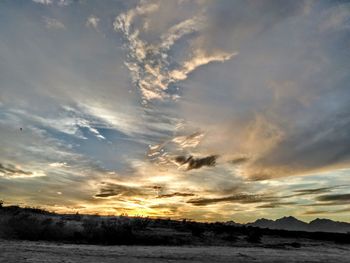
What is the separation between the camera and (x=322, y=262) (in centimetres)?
1213

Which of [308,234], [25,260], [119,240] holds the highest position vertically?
[308,234]

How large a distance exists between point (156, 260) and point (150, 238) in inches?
325

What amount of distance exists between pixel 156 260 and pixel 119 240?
24.5ft

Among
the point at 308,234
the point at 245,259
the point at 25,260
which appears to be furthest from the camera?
the point at 308,234

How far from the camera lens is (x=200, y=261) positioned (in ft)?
36.6

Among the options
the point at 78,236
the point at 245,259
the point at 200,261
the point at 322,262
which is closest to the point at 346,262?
the point at 322,262

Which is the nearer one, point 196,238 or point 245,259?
point 245,259

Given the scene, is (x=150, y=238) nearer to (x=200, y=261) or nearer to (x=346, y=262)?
(x=200, y=261)


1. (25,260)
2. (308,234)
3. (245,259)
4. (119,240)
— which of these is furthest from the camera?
(308,234)

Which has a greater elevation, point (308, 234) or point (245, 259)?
point (308, 234)

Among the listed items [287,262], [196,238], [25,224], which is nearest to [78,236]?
[25,224]

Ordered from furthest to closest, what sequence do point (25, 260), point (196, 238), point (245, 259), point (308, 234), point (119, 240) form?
point (308, 234) → point (196, 238) → point (119, 240) → point (245, 259) → point (25, 260)

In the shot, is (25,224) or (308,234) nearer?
(25,224)

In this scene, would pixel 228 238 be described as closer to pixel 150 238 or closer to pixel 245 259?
pixel 150 238
